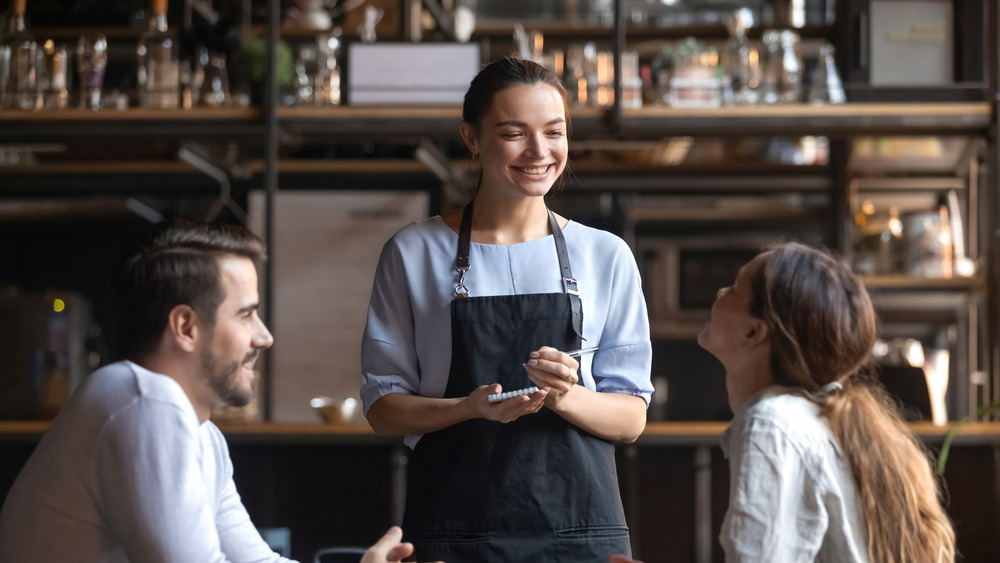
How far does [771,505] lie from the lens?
141cm

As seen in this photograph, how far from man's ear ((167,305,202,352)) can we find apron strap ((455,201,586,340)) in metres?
0.38

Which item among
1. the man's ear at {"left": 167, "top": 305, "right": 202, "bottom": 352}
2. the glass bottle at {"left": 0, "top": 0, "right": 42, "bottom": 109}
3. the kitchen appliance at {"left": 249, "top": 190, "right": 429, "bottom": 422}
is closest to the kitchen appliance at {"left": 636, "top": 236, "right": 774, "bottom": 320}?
the kitchen appliance at {"left": 249, "top": 190, "right": 429, "bottom": 422}

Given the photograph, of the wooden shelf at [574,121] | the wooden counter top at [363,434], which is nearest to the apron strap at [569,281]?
the wooden counter top at [363,434]

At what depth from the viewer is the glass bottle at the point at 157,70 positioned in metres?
3.79

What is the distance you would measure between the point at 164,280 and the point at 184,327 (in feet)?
0.22

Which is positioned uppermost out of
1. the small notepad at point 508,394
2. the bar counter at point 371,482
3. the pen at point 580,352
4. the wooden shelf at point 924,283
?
the wooden shelf at point 924,283

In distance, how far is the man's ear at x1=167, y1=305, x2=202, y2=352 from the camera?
1343 mm

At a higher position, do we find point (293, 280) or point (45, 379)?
point (293, 280)

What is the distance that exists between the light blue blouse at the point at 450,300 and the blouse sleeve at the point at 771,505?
186 mm

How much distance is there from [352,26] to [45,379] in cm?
202

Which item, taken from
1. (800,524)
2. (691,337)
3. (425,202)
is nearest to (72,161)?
(425,202)

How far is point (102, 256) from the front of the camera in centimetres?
527

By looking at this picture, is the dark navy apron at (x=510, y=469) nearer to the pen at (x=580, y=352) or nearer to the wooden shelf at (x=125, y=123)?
the pen at (x=580, y=352)

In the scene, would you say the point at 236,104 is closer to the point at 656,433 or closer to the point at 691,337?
the point at 656,433
